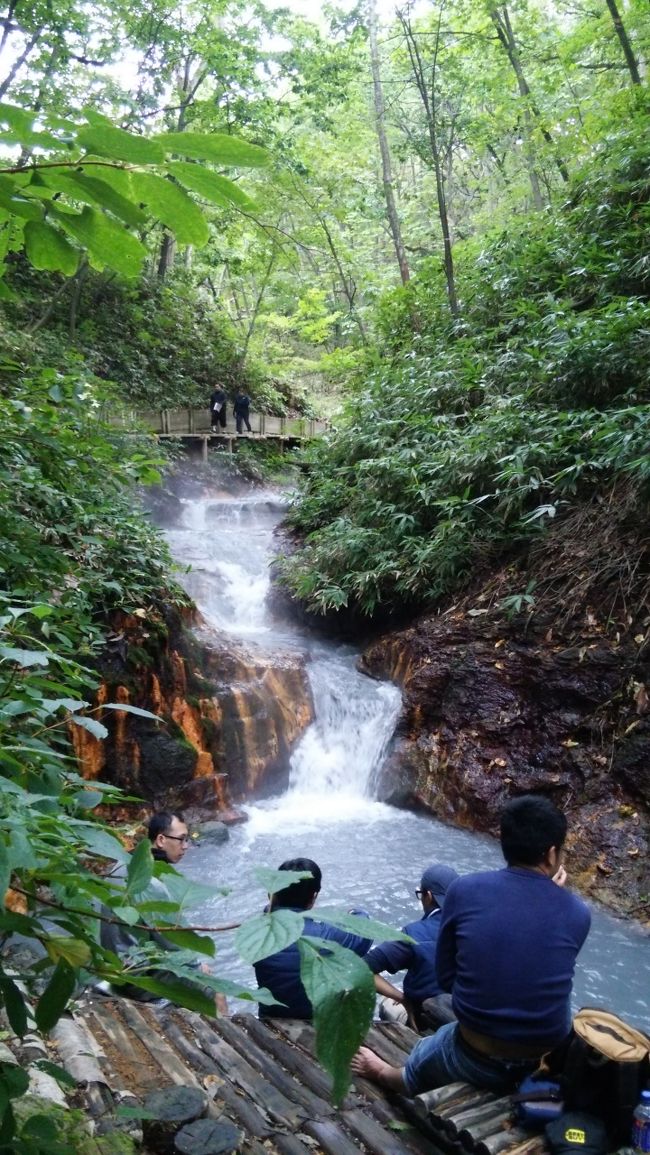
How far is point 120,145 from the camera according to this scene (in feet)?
3.38

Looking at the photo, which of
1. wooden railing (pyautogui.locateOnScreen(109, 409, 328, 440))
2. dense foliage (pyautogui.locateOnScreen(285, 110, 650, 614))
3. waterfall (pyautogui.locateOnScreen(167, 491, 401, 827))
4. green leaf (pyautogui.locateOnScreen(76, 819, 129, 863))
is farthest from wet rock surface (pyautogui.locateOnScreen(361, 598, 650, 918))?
wooden railing (pyautogui.locateOnScreen(109, 409, 328, 440))

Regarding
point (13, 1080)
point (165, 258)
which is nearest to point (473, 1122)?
point (13, 1080)

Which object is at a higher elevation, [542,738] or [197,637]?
[197,637]

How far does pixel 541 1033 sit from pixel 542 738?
5091mm

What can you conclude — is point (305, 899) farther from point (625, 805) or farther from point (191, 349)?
point (191, 349)

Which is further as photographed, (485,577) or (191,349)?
(191,349)

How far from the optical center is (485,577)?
8.94 meters

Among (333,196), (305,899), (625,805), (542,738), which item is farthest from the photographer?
(333,196)

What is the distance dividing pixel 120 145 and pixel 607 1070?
285cm

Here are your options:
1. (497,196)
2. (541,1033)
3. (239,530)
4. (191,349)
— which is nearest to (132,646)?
(541,1033)

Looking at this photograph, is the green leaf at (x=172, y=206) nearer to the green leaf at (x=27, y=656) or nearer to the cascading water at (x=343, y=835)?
the green leaf at (x=27, y=656)

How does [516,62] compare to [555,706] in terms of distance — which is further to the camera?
[516,62]

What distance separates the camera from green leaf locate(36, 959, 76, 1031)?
3.37ft

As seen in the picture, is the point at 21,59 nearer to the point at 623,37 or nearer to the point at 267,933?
the point at 623,37
